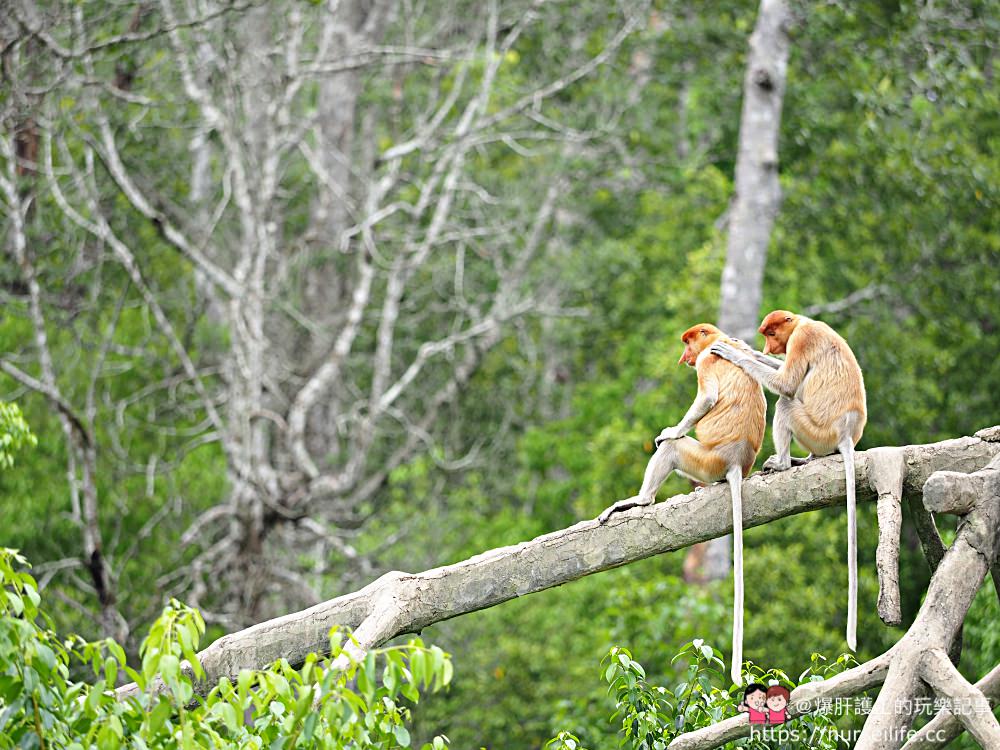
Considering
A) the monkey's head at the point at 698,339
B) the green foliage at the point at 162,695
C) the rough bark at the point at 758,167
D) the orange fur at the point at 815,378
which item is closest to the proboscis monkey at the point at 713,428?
the monkey's head at the point at 698,339

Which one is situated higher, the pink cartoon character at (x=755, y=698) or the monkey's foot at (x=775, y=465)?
the monkey's foot at (x=775, y=465)

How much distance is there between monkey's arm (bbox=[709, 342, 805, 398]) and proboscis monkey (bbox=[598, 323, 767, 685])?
0.8 inches

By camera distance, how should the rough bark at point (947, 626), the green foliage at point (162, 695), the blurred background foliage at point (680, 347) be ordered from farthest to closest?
1. the blurred background foliage at point (680, 347)
2. the rough bark at point (947, 626)
3. the green foliage at point (162, 695)

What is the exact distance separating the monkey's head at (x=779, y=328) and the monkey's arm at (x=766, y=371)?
0.09 meters

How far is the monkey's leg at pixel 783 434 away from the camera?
142 inches

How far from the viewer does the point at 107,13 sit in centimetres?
840

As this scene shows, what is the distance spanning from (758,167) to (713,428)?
6.00 meters

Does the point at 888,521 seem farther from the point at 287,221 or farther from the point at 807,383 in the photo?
the point at 287,221

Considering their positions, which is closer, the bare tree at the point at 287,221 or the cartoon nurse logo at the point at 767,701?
the cartoon nurse logo at the point at 767,701

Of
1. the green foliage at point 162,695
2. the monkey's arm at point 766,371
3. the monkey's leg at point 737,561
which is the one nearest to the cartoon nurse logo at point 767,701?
the monkey's leg at point 737,561

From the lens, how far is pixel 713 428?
12.3ft

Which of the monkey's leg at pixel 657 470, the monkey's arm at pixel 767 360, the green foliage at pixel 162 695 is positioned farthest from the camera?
the monkey's arm at pixel 767 360

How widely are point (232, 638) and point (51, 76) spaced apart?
6.52 meters

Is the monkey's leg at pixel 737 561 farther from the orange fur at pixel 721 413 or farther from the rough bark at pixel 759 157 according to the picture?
the rough bark at pixel 759 157
